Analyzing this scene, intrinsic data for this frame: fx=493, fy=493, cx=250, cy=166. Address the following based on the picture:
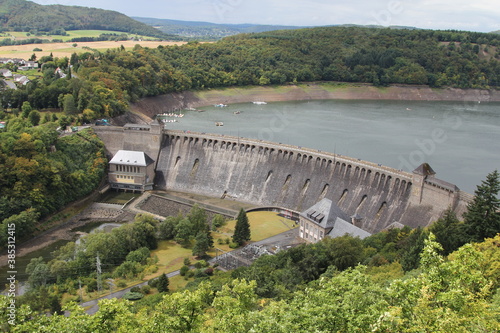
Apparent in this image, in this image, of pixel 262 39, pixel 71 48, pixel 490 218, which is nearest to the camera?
pixel 490 218

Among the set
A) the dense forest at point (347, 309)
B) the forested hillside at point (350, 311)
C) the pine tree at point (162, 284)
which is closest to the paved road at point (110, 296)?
the pine tree at point (162, 284)

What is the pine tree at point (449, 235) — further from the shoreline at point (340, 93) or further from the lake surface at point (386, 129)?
the shoreline at point (340, 93)

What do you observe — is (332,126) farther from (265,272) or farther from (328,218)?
(265,272)

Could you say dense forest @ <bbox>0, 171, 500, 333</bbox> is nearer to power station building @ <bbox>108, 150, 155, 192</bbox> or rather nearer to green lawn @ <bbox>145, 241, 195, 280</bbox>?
green lawn @ <bbox>145, 241, 195, 280</bbox>

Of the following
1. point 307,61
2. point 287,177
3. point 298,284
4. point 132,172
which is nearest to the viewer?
point 298,284

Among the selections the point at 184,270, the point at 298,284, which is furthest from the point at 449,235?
the point at 184,270

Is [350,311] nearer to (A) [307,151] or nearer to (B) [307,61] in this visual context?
(A) [307,151]

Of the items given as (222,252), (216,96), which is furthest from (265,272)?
(216,96)
